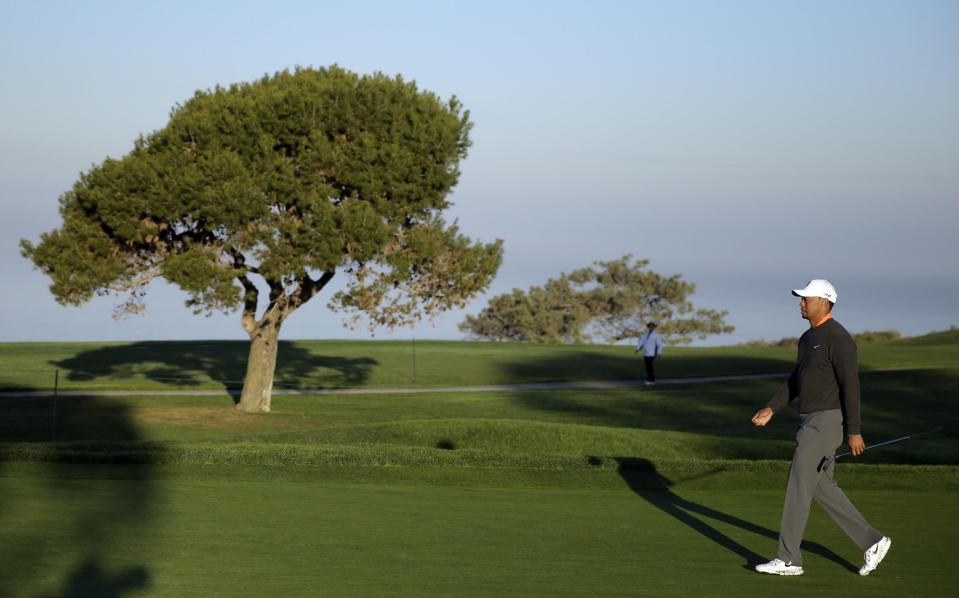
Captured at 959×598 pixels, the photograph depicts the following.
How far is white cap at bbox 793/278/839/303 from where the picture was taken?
915 centimetres

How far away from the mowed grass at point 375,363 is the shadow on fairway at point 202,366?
0.15 ft

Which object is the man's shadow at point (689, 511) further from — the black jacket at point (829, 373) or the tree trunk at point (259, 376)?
the tree trunk at point (259, 376)

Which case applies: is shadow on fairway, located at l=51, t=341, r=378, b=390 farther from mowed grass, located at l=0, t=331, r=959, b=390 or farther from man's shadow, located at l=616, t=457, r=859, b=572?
man's shadow, located at l=616, t=457, r=859, b=572

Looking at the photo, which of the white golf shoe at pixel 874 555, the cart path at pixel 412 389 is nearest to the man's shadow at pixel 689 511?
the white golf shoe at pixel 874 555

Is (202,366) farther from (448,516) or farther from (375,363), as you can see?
(448,516)

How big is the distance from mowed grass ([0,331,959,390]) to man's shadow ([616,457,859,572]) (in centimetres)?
2950

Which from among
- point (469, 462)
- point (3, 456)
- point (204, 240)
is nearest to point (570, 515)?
point (469, 462)

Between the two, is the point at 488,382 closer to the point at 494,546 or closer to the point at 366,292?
the point at 366,292

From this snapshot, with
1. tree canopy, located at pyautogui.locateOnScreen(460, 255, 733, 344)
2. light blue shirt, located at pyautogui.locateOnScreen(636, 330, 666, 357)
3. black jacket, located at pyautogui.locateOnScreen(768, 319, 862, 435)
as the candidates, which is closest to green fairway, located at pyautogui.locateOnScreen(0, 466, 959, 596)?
black jacket, located at pyautogui.locateOnScreen(768, 319, 862, 435)

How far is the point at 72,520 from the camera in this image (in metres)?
9.62

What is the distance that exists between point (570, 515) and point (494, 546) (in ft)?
7.72

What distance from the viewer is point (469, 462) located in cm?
1527

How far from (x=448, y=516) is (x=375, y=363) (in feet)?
139

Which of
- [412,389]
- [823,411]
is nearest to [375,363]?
[412,389]
